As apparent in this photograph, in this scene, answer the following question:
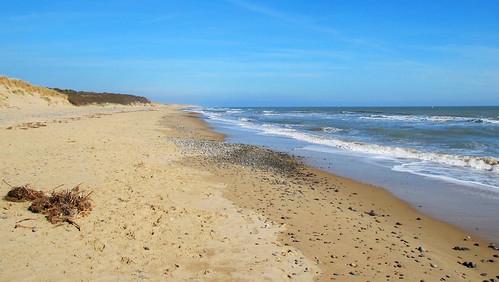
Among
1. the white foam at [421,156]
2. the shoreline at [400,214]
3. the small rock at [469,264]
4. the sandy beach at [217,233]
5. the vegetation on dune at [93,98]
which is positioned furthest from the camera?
the vegetation on dune at [93,98]

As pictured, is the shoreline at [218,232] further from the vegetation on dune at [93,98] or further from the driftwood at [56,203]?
the vegetation on dune at [93,98]

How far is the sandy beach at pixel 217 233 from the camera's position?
4715mm

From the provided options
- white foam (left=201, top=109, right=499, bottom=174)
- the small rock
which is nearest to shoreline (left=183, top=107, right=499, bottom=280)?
the small rock

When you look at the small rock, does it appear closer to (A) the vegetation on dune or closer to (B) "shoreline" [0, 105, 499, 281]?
(B) "shoreline" [0, 105, 499, 281]

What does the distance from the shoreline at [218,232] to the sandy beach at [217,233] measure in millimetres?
20

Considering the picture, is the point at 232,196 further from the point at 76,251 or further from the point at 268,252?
the point at 76,251

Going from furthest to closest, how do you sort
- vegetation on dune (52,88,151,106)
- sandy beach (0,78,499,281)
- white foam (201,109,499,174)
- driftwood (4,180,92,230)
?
vegetation on dune (52,88,151,106) → white foam (201,109,499,174) → driftwood (4,180,92,230) → sandy beach (0,78,499,281)

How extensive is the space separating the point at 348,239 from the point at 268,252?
1.38 metres

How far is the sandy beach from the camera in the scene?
4.71 meters

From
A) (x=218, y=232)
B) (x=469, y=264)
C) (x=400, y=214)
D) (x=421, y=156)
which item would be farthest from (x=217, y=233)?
(x=421, y=156)

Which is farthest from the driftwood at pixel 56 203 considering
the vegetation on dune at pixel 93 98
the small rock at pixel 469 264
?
the vegetation on dune at pixel 93 98

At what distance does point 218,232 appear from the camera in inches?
234

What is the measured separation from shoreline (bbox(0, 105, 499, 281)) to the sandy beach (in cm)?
2

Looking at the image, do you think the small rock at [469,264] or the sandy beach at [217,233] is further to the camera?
the small rock at [469,264]
